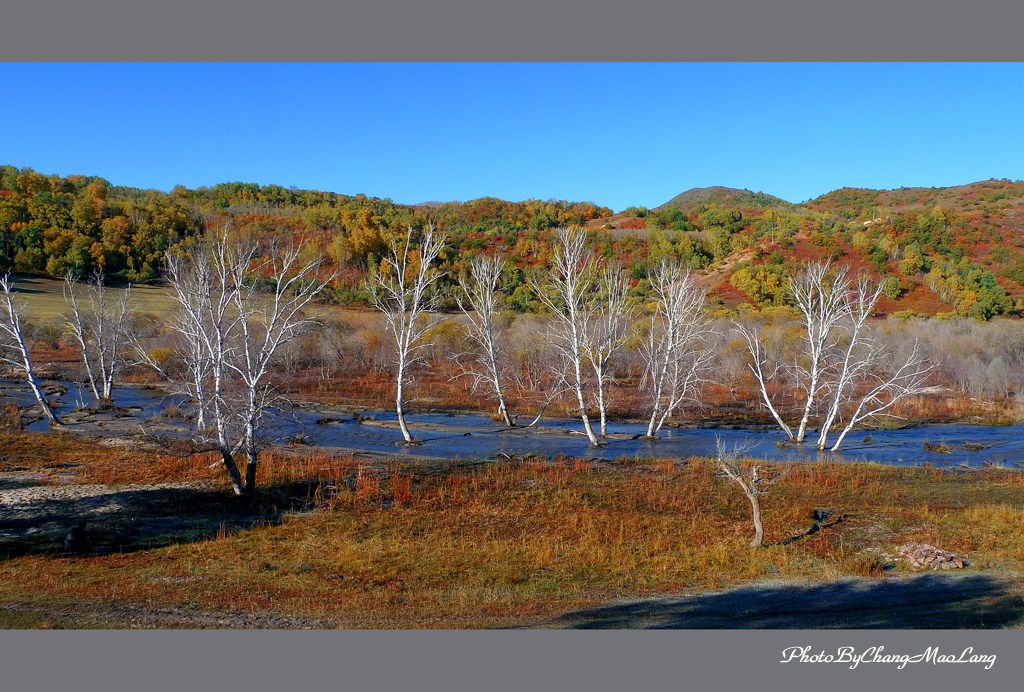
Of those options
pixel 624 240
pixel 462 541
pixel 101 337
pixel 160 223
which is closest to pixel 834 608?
pixel 462 541

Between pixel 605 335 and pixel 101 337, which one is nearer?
pixel 605 335

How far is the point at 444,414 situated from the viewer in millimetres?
37406

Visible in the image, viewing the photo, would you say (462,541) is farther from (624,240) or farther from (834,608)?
(624,240)

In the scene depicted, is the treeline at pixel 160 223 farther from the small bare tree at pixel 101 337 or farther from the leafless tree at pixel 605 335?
the leafless tree at pixel 605 335

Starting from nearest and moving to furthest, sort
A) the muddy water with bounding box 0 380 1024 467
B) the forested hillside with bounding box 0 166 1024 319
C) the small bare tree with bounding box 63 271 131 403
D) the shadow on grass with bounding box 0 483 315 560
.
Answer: the shadow on grass with bounding box 0 483 315 560 → the muddy water with bounding box 0 380 1024 467 → the small bare tree with bounding box 63 271 131 403 → the forested hillside with bounding box 0 166 1024 319

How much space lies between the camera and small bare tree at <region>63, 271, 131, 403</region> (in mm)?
35531

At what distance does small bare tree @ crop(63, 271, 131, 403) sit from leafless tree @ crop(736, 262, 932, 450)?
1249 inches

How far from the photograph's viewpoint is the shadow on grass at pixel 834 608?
1043cm

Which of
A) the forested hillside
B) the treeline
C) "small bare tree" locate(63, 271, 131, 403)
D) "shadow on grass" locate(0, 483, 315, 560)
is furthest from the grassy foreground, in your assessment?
the treeline

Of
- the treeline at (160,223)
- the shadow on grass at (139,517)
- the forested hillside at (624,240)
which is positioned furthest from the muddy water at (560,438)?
the treeline at (160,223)

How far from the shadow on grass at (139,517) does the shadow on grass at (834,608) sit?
9.35m

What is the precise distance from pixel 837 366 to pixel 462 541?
32.0 m

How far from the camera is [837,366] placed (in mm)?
40000

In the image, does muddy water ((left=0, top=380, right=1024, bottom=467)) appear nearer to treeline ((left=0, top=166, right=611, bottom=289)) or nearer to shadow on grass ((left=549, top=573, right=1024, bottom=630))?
shadow on grass ((left=549, top=573, right=1024, bottom=630))
